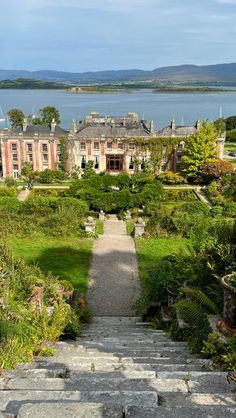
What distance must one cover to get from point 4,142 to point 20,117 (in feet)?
70.9

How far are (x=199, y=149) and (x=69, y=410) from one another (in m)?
39.4

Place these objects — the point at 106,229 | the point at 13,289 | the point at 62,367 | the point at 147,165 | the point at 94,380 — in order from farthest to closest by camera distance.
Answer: the point at 147,165 < the point at 106,229 < the point at 13,289 < the point at 62,367 < the point at 94,380

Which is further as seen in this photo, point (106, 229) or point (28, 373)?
point (106, 229)

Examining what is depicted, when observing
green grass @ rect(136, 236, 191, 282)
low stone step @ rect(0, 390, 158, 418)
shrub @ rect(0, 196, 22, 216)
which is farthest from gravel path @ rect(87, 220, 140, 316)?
low stone step @ rect(0, 390, 158, 418)

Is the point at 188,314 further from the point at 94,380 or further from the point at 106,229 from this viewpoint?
the point at 106,229

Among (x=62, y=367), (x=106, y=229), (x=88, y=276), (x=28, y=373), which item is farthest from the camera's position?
(x=106, y=229)

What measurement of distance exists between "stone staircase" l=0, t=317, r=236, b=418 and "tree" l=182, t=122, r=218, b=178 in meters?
35.0

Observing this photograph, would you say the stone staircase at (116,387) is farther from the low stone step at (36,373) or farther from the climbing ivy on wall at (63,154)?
the climbing ivy on wall at (63,154)

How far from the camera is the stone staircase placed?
392 centimetres

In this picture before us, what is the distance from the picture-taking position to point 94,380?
513cm

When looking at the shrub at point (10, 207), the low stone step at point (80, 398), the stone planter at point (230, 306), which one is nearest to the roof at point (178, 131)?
the shrub at point (10, 207)

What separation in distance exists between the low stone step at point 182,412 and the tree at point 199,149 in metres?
38.4

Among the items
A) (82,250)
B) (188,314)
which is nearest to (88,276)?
(82,250)

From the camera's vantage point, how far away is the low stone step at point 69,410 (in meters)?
3.80
